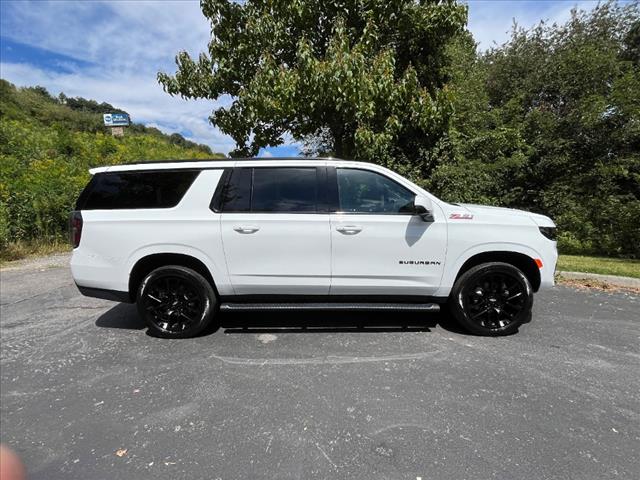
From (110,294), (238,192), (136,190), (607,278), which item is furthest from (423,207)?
(607,278)

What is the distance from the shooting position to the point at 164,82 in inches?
315

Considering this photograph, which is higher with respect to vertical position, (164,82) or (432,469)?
(164,82)

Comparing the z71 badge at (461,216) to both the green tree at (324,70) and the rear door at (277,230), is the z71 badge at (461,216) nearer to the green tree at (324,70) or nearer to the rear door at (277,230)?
the rear door at (277,230)

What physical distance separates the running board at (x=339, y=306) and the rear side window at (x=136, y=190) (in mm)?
1349

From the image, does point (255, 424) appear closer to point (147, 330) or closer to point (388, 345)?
point (388, 345)

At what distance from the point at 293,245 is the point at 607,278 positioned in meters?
5.50

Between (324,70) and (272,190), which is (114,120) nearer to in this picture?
(324,70)

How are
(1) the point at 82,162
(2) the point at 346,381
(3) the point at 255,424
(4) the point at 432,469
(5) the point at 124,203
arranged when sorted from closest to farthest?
(4) the point at 432,469 < (3) the point at 255,424 < (2) the point at 346,381 < (5) the point at 124,203 < (1) the point at 82,162

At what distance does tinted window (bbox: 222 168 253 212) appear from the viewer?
3891mm

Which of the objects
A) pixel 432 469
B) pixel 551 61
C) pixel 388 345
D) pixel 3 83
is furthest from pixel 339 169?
pixel 3 83

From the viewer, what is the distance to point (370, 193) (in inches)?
154

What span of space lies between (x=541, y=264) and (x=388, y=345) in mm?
1851

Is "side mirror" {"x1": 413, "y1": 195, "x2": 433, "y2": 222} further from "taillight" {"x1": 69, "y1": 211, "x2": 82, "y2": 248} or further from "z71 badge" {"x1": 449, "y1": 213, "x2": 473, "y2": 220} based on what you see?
"taillight" {"x1": 69, "y1": 211, "x2": 82, "y2": 248}

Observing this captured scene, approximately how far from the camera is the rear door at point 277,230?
379cm
